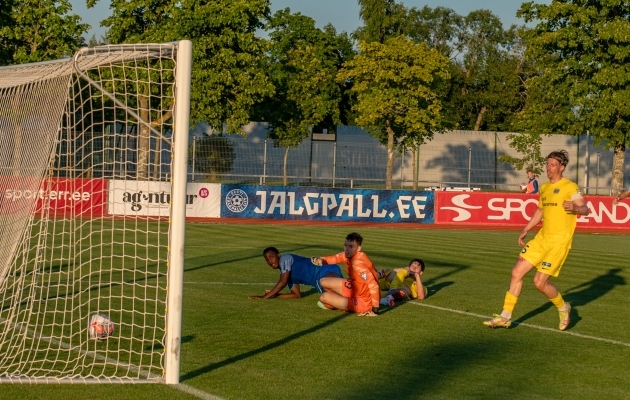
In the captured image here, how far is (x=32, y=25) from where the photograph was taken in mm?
42906

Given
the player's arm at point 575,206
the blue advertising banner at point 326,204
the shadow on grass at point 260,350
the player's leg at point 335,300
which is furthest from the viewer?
the blue advertising banner at point 326,204

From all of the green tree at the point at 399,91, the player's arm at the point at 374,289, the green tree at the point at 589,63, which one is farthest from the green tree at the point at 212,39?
the player's arm at the point at 374,289

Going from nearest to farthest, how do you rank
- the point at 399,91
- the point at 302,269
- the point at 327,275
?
the point at 327,275 → the point at 302,269 → the point at 399,91

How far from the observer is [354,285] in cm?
1175

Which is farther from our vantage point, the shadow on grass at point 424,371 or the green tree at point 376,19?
the green tree at point 376,19

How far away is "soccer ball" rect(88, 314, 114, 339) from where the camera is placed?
31.8 feet

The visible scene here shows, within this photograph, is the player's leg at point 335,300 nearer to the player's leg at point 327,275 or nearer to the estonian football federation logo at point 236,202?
the player's leg at point 327,275

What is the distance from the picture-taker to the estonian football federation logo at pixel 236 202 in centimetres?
3347

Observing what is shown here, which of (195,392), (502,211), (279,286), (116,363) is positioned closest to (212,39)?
(502,211)

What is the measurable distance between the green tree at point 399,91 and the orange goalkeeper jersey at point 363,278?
43.1 meters

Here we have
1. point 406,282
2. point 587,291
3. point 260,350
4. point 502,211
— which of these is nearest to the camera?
point 260,350

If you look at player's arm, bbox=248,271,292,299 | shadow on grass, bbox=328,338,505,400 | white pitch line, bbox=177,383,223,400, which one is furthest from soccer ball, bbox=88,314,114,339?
player's arm, bbox=248,271,292,299

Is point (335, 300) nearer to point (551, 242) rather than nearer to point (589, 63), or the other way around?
point (551, 242)

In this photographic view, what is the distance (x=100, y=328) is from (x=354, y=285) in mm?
3324
